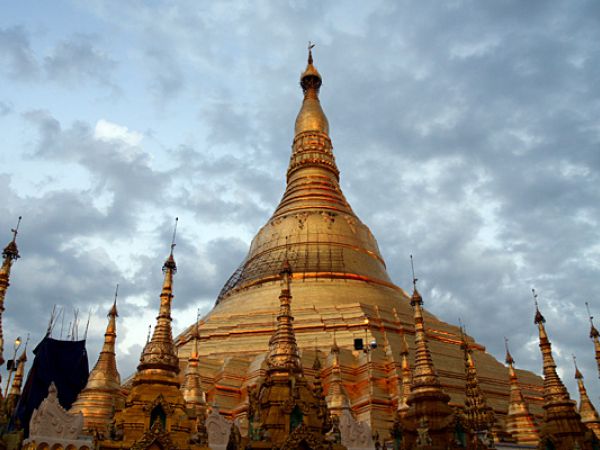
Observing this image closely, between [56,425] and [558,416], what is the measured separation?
48.4ft

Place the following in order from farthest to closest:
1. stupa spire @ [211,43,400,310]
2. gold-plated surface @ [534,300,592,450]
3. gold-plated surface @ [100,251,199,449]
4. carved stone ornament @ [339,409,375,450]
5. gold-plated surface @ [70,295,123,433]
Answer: stupa spire @ [211,43,400,310], gold-plated surface @ [70,295,123,433], carved stone ornament @ [339,409,375,450], gold-plated surface @ [534,300,592,450], gold-plated surface @ [100,251,199,449]

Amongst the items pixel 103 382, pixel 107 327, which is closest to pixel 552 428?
pixel 103 382

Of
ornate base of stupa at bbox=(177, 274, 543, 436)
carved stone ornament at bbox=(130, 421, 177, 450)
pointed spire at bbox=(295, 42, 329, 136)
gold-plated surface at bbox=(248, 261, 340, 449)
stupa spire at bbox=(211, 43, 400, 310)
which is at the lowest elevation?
carved stone ornament at bbox=(130, 421, 177, 450)

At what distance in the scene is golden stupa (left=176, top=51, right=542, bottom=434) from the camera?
2566cm

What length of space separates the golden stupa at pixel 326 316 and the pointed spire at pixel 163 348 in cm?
715

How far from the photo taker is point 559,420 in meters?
16.3

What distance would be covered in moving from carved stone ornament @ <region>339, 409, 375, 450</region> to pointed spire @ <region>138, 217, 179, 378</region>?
6.97 m

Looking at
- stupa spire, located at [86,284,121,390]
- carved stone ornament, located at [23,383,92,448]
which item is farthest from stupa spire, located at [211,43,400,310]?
carved stone ornament, located at [23,383,92,448]

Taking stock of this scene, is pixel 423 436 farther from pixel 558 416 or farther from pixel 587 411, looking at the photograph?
pixel 587 411

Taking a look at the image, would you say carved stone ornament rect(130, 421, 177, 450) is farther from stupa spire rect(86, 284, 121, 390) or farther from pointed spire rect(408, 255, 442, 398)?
A: stupa spire rect(86, 284, 121, 390)

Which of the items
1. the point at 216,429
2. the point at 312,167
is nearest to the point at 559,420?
the point at 216,429

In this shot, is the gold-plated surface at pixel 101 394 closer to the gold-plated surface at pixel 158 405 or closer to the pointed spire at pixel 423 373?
the gold-plated surface at pixel 158 405

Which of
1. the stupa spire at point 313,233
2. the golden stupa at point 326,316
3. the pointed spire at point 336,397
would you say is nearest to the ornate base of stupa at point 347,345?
the golden stupa at point 326,316

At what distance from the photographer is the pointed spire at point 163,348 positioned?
596 inches
